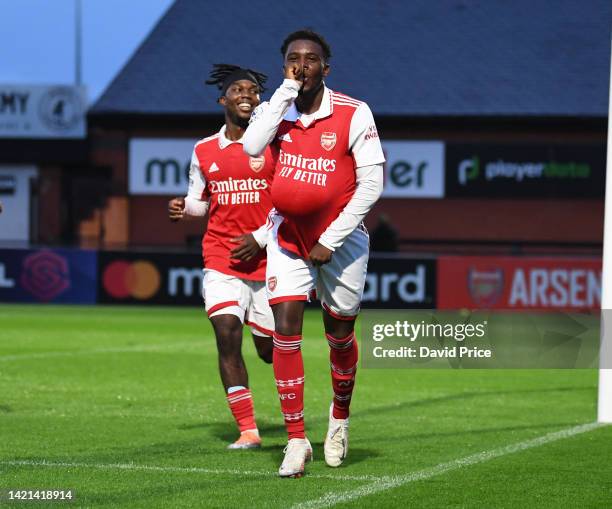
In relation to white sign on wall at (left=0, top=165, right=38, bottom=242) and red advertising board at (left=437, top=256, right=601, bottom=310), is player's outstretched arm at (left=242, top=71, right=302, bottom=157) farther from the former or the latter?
white sign on wall at (left=0, top=165, right=38, bottom=242)

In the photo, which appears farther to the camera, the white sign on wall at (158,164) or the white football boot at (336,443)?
the white sign on wall at (158,164)

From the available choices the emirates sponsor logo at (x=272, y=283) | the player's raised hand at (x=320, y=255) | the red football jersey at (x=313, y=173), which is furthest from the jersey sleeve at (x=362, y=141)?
the emirates sponsor logo at (x=272, y=283)

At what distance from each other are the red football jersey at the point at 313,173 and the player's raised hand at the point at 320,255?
0.58 feet

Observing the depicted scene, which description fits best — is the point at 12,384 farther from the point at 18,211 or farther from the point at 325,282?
the point at 18,211

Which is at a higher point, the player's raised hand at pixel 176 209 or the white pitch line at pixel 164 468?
the player's raised hand at pixel 176 209

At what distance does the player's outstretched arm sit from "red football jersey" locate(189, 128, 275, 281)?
3.84 feet

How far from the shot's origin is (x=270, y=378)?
13.3m

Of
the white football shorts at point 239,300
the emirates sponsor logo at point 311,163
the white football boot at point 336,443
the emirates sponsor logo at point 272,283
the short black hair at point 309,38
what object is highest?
the short black hair at point 309,38

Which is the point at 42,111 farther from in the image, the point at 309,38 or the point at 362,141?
the point at 362,141

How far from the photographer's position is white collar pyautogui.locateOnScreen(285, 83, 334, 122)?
739cm

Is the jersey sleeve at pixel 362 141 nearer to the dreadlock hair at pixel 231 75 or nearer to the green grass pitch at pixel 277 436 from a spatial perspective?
the dreadlock hair at pixel 231 75

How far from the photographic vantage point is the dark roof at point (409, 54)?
3441 cm

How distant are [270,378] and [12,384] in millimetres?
2495

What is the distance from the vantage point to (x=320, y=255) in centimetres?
725
